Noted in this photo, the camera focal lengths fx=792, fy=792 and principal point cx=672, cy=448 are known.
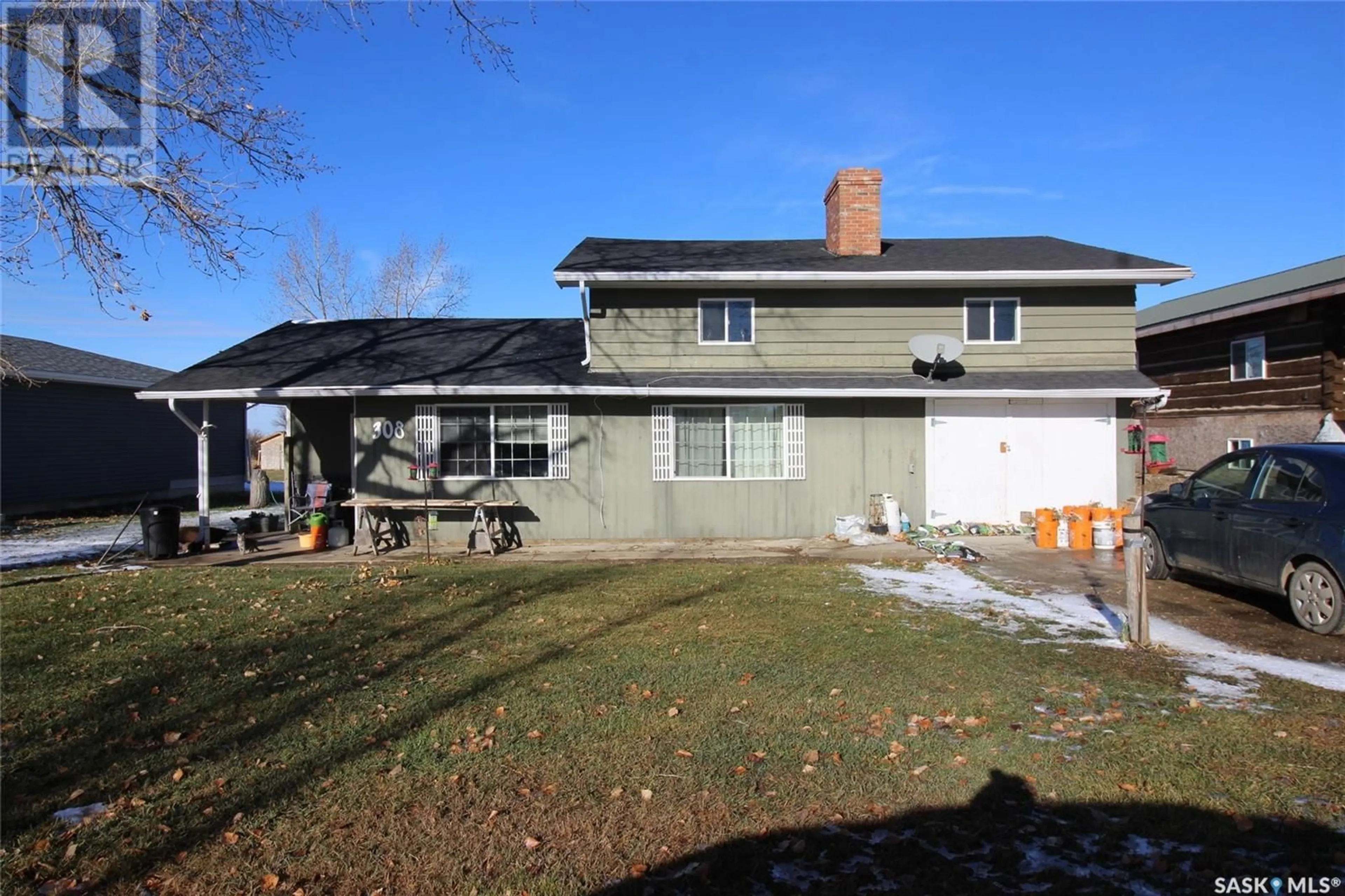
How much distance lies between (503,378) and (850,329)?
5998 mm

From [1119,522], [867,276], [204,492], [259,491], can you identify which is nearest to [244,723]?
[204,492]

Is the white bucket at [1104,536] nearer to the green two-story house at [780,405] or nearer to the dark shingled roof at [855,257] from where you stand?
the green two-story house at [780,405]

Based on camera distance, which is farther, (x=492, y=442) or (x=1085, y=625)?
(x=492, y=442)

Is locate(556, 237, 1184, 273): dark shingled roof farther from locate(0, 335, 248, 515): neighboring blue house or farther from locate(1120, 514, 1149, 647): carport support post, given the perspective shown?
locate(0, 335, 248, 515): neighboring blue house

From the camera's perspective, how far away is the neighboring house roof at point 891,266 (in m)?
13.1

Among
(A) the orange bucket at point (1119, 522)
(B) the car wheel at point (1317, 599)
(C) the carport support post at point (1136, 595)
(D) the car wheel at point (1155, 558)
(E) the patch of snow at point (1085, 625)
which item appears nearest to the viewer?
(E) the patch of snow at point (1085, 625)

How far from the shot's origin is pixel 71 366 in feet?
70.6

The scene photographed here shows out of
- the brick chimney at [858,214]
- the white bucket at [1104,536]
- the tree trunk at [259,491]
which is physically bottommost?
the white bucket at [1104,536]

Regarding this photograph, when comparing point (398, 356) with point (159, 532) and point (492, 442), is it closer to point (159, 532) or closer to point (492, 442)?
point (492, 442)

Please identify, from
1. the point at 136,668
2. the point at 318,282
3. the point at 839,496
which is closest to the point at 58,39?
the point at 136,668

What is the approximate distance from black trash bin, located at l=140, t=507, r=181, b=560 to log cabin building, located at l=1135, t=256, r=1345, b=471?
17570mm

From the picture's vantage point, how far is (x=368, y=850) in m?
3.40

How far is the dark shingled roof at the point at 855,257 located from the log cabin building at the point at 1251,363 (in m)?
3.46

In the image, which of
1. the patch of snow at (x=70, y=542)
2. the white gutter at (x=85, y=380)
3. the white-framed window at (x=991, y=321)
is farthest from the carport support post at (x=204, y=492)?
the white-framed window at (x=991, y=321)
